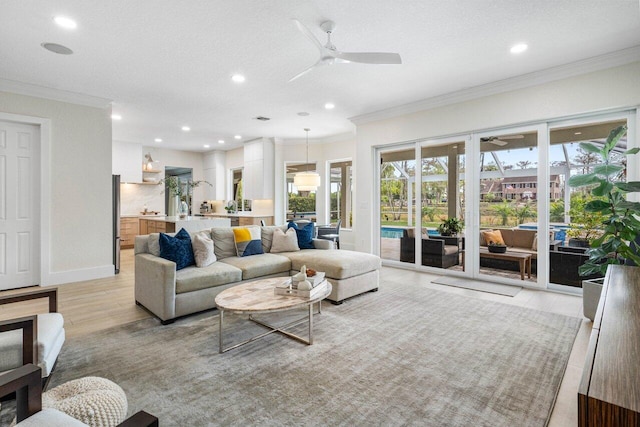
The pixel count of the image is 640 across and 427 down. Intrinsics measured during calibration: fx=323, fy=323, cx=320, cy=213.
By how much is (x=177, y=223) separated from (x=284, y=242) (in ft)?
6.76

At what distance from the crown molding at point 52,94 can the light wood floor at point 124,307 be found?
2.72 meters

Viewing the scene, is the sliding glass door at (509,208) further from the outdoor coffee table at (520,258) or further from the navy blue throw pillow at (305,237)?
the navy blue throw pillow at (305,237)

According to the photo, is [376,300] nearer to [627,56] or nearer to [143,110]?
[627,56]

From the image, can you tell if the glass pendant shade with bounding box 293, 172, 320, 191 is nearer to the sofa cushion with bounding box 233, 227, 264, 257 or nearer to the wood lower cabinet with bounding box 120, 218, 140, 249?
the sofa cushion with bounding box 233, 227, 264, 257

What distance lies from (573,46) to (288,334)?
13.8 ft

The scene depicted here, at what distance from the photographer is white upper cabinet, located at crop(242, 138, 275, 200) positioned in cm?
830

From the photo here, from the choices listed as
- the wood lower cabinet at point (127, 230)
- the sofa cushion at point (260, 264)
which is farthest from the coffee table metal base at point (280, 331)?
the wood lower cabinet at point (127, 230)

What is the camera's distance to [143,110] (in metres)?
5.75

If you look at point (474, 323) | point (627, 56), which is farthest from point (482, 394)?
point (627, 56)

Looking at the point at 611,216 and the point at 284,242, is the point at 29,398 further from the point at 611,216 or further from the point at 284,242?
the point at 611,216

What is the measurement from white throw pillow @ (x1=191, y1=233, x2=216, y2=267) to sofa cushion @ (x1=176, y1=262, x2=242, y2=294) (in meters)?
0.07

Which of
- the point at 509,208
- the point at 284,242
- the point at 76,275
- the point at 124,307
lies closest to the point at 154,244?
the point at 124,307

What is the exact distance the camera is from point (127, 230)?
841cm

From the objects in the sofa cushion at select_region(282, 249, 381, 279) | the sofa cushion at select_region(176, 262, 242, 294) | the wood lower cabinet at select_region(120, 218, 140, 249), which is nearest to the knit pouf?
the sofa cushion at select_region(176, 262, 242, 294)
